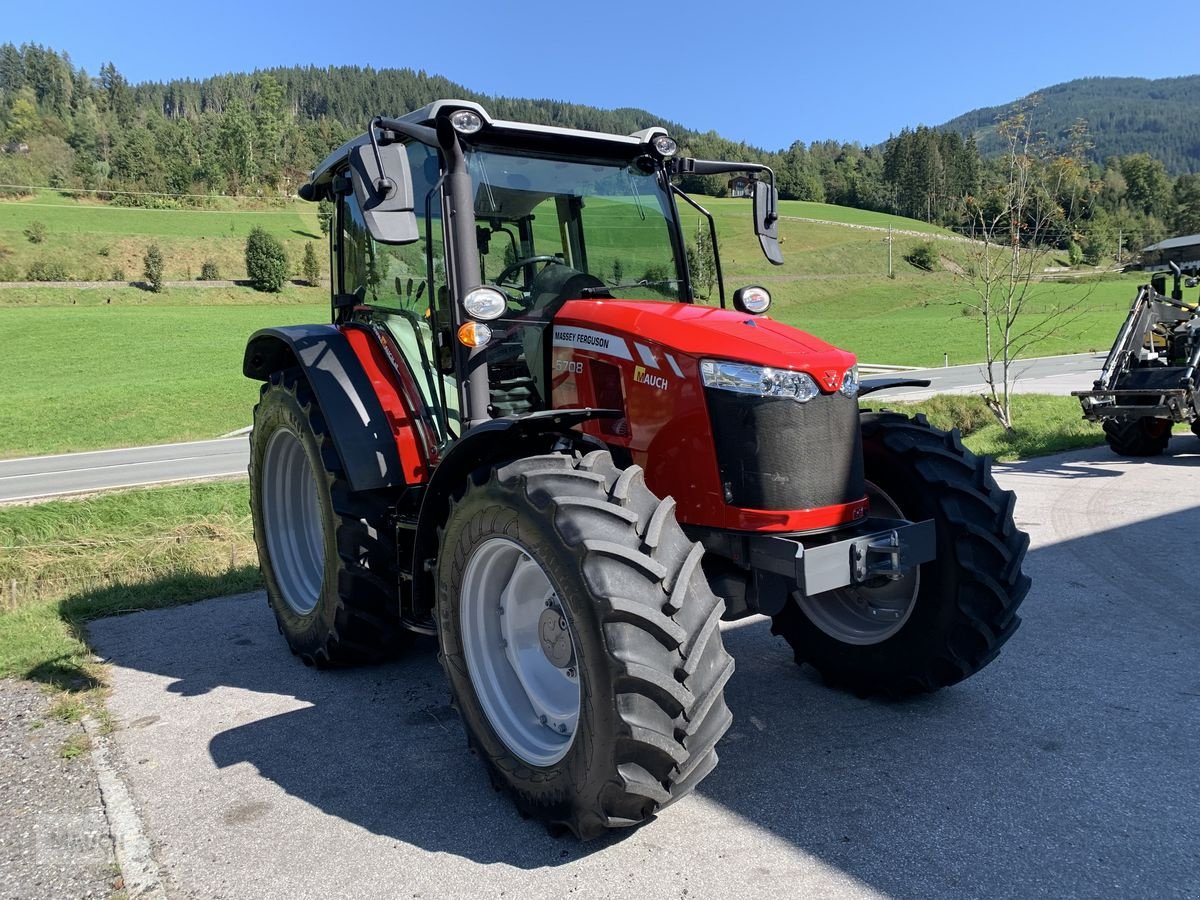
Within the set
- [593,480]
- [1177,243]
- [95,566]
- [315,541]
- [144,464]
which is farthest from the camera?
[144,464]

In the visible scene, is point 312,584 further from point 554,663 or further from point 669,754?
point 669,754

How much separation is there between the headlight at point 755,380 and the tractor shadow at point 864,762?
4.52 ft

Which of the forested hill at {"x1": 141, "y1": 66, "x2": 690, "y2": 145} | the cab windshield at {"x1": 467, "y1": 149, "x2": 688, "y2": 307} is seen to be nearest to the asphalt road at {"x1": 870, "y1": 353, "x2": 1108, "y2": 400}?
the cab windshield at {"x1": 467, "y1": 149, "x2": 688, "y2": 307}

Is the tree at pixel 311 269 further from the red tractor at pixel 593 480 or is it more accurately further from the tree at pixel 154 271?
the red tractor at pixel 593 480

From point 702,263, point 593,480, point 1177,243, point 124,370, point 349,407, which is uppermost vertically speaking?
point 1177,243

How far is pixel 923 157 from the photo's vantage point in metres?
88.4

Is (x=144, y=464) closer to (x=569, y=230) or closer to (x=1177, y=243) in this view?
(x=569, y=230)

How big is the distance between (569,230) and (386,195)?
1131 millimetres

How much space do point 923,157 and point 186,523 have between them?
9318cm

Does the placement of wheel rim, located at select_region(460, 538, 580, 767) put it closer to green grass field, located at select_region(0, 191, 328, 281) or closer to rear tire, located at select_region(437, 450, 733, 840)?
rear tire, located at select_region(437, 450, 733, 840)

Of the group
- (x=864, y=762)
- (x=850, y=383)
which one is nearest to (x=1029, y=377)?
(x=850, y=383)

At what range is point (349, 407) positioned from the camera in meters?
4.09

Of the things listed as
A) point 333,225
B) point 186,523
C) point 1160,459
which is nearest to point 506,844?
point 333,225

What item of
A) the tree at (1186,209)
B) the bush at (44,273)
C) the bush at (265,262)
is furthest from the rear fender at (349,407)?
the bush at (44,273)
